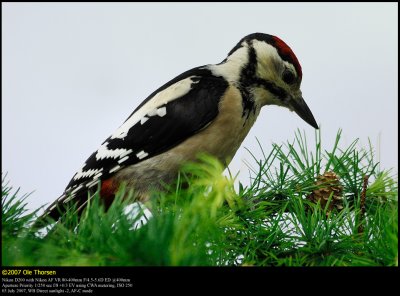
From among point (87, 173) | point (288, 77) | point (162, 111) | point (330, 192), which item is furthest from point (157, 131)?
point (330, 192)

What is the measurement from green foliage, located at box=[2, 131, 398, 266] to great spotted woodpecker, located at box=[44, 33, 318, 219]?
42cm

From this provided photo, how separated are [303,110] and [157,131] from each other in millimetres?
729

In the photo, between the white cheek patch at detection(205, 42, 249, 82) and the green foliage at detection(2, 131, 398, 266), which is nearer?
the green foliage at detection(2, 131, 398, 266)

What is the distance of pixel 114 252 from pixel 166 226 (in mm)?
128

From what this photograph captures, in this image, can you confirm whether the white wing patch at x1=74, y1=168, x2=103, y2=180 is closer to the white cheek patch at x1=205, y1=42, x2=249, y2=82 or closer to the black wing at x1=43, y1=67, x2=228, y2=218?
the black wing at x1=43, y1=67, x2=228, y2=218

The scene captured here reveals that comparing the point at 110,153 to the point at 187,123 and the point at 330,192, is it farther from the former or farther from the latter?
the point at 330,192

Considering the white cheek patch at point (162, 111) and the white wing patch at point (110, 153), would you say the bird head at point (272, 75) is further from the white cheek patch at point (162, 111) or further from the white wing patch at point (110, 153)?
the white wing patch at point (110, 153)

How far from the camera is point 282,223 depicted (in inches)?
68.5

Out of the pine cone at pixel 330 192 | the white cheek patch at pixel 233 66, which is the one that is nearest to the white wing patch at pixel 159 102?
the white cheek patch at pixel 233 66

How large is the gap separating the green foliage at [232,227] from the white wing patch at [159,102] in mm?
625

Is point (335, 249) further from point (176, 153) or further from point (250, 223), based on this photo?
point (176, 153)

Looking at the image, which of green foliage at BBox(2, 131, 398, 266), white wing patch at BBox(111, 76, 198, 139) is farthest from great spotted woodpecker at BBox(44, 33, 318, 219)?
green foliage at BBox(2, 131, 398, 266)

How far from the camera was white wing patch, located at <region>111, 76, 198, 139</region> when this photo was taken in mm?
2457
